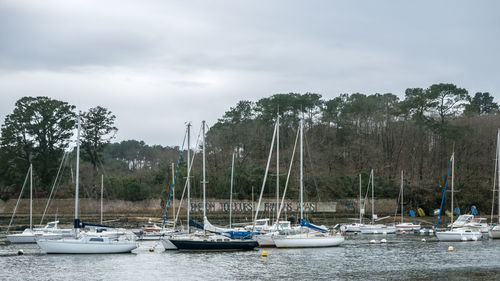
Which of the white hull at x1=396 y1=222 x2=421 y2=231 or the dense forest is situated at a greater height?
the dense forest

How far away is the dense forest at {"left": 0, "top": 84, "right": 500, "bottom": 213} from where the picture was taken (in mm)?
86000

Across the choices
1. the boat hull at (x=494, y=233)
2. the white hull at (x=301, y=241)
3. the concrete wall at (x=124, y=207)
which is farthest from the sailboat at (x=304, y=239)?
the concrete wall at (x=124, y=207)

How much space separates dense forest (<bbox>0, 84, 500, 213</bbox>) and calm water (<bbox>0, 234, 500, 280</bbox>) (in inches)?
1239

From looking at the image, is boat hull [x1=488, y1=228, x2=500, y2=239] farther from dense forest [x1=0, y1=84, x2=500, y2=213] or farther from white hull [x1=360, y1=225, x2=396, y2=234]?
dense forest [x1=0, y1=84, x2=500, y2=213]

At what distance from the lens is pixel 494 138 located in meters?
95.2

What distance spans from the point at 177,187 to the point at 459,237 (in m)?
36.4

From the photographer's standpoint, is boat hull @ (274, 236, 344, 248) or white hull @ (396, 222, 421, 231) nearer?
boat hull @ (274, 236, 344, 248)

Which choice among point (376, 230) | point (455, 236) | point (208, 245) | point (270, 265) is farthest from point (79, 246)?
point (376, 230)

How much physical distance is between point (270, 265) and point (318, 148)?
64.0 meters

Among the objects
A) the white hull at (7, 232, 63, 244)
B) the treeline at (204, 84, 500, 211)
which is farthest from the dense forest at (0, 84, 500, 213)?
the white hull at (7, 232, 63, 244)

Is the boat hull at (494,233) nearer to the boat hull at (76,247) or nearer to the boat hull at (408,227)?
the boat hull at (408,227)

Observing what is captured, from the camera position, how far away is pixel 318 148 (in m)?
102

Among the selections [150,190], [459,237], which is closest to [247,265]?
[459,237]

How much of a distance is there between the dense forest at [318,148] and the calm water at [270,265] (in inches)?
1239
